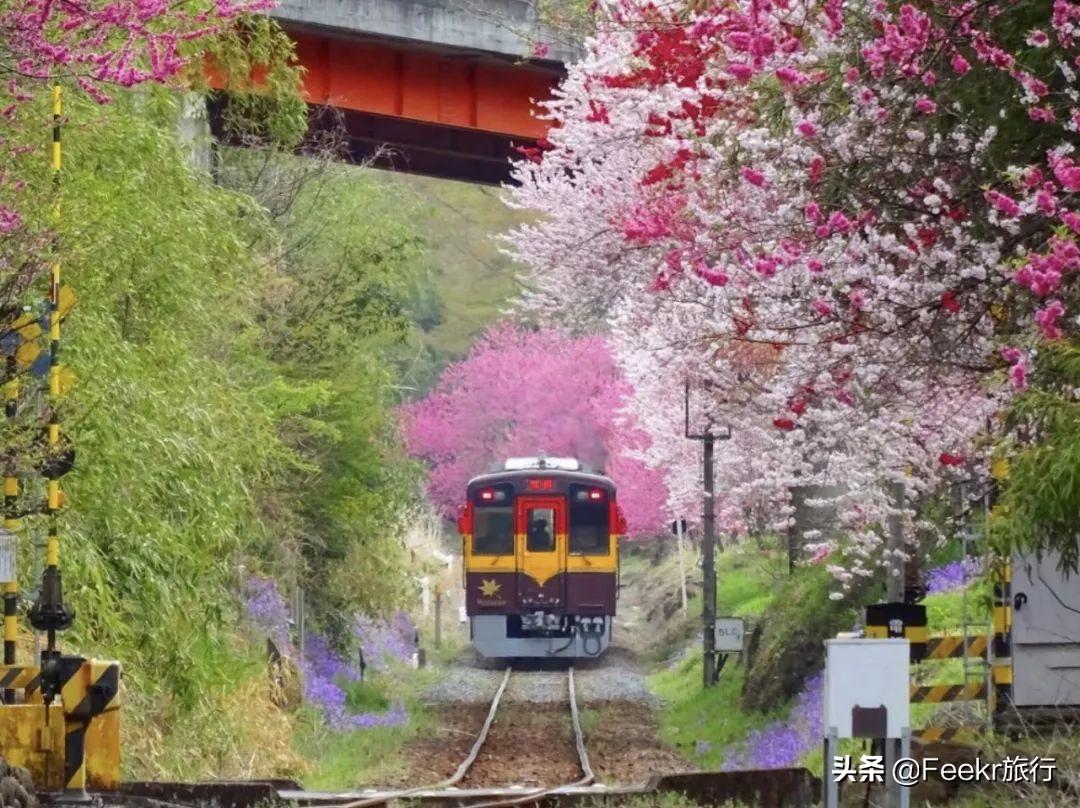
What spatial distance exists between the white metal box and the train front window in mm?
22917

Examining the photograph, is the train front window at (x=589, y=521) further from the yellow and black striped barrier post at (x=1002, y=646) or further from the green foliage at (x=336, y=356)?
the yellow and black striped barrier post at (x=1002, y=646)

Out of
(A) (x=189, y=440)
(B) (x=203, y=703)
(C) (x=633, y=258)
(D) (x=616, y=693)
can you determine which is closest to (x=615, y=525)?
(D) (x=616, y=693)

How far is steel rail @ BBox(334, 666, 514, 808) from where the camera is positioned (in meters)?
11.1

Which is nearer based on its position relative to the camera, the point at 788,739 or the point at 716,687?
the point at 788,739

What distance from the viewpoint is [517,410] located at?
66.8 meters

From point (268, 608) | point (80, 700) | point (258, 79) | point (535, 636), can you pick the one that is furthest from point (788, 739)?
point (535, 636)

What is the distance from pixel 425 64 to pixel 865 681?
1684 centimetres

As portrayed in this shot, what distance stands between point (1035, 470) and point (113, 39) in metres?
6.12

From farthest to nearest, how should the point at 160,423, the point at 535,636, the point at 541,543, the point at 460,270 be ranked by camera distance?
the point at 460,270, the point at 535,636, the point at 541,543, the point at 160,423

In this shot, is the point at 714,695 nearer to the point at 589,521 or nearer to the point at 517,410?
the point at 589,521

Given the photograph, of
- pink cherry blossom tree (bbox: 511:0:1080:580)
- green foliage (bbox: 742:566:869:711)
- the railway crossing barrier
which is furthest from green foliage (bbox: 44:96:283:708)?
green foliage (bbox: 742:566:869:711)

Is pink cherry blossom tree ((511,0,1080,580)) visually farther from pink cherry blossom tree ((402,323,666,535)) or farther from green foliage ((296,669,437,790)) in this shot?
pink cherry blossom tree ((402,323,666,535))

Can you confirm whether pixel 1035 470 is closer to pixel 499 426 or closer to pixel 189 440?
pixel 189 440

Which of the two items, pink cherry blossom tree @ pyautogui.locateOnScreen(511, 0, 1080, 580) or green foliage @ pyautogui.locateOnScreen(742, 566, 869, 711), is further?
green foliage @ pyautogui.locateOnScreen(742, 566, 869, 711)
